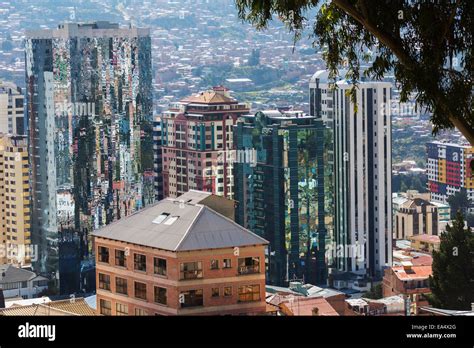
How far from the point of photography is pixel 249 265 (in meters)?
6.17

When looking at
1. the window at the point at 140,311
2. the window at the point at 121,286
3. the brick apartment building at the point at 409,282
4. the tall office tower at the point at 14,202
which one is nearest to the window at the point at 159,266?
the window at the point at 140,311

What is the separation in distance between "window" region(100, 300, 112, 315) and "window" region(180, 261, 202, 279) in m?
0.63

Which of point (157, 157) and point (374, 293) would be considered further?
point (157, 157)

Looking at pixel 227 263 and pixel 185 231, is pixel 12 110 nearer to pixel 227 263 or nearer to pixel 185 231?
pixel 185 231

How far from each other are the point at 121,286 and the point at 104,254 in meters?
0.55

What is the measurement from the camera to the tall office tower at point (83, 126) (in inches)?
550

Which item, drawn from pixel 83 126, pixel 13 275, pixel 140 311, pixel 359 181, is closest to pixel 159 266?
pixel 140 311

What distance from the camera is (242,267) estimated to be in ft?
19.7

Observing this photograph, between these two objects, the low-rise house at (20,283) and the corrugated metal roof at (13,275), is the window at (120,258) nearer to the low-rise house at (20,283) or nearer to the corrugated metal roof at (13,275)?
the low-rise house at (20,283)

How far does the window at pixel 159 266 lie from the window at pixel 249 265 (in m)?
0.45

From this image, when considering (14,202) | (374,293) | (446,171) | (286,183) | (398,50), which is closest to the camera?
(398,50)

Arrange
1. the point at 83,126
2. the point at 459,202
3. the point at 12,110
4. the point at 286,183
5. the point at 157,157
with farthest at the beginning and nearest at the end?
1. the point at 83,126
2. the point at 12,110
3. the point at 157,157
4. the point at 286,183
5. the point at 459,202

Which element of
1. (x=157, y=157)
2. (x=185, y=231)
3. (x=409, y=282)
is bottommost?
(x=409, y=282)
